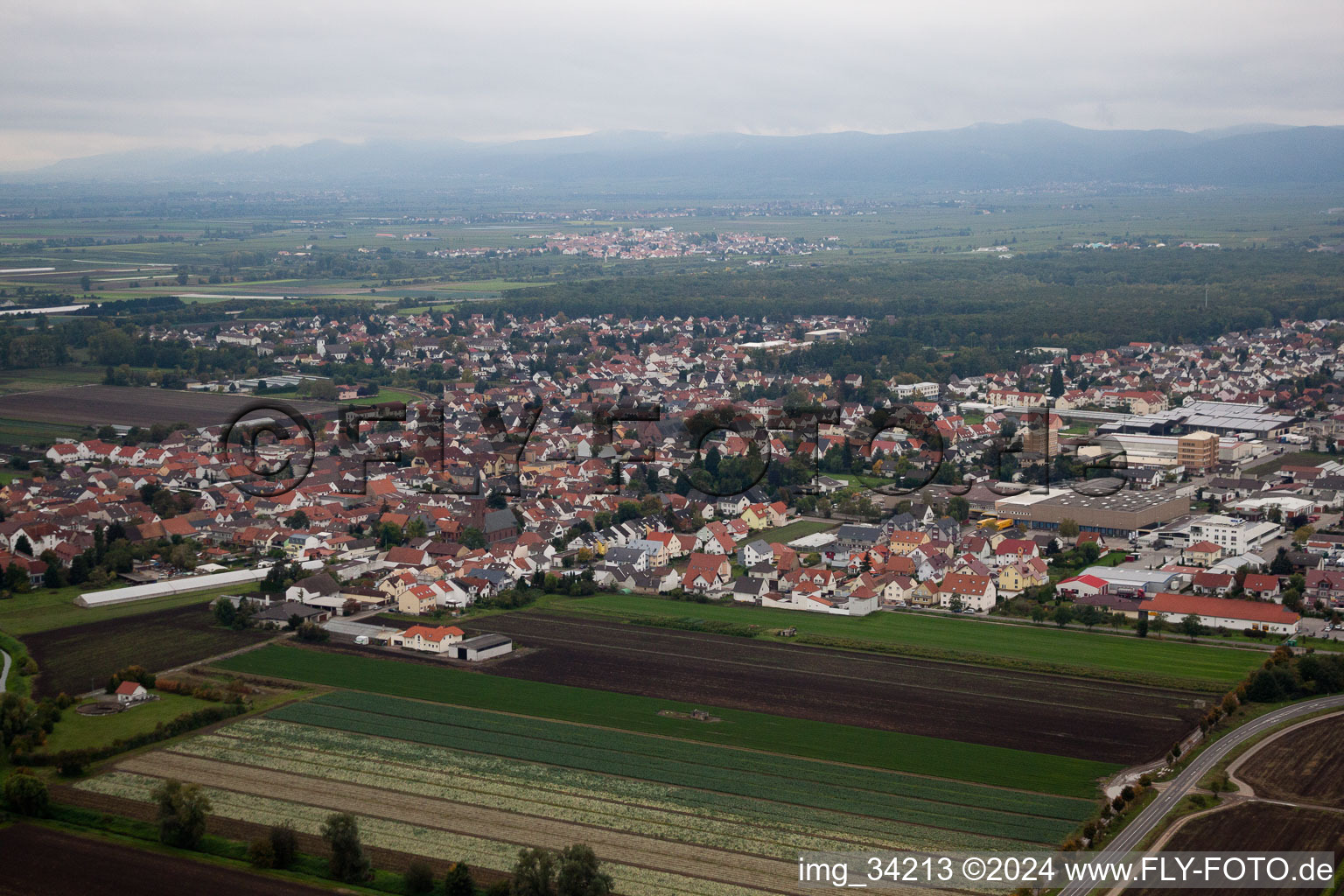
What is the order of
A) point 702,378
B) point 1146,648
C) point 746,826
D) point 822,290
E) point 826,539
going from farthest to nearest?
point 822,290
point 702,378
point 826,539
point 1146,648
point 746,826

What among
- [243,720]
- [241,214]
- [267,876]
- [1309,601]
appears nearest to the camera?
[267,876]

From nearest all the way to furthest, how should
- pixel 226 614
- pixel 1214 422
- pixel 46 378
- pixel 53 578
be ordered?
pixel 226 614, pixel 53 578, pixel 1214 422, pixel 46 378

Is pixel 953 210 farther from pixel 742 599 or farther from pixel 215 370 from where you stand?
pixel 742 599

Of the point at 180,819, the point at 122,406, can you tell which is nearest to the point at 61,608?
the point at 180,819

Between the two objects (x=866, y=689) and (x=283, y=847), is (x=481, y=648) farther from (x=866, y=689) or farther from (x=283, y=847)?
(x=283, y=847)

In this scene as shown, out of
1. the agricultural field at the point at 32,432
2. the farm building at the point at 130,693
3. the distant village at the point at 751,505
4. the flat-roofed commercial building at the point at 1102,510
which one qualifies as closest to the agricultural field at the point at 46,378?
the distant village at the point at 751,505

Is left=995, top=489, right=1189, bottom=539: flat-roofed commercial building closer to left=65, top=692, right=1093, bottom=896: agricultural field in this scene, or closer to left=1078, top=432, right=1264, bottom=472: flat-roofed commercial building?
left=1078, top=432, right=1264, bottom=472: flat-roofed commercial building

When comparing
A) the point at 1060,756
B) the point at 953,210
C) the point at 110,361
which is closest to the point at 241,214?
the point at 953,210
